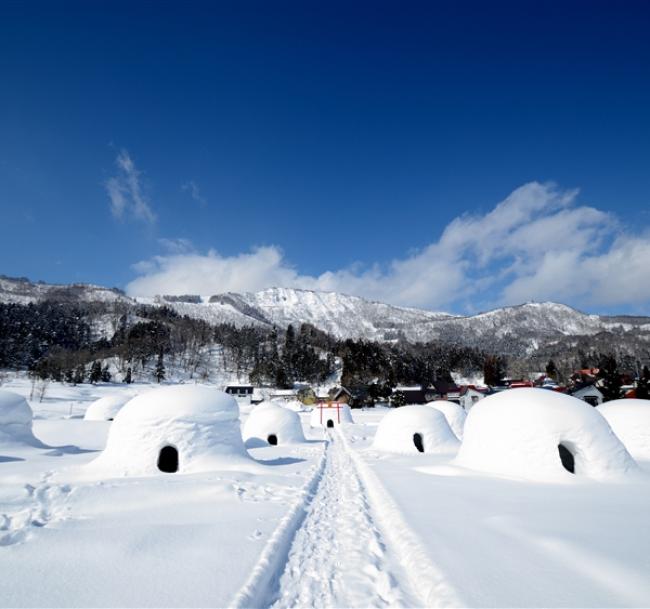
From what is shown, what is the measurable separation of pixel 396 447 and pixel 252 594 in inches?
675

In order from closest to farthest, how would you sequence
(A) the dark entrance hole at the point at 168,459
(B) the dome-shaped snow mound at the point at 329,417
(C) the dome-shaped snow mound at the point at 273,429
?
(A) the dark entrance hole at the point at 168,459
(C) the dome-shaped snow mound at the point at 273,429
(B) the dome-shaped snow mound at the point at 329,417

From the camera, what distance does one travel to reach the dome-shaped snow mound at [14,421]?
59.0ft

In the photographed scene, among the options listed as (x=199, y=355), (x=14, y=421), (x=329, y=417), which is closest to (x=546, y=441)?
(x=14, y=421)

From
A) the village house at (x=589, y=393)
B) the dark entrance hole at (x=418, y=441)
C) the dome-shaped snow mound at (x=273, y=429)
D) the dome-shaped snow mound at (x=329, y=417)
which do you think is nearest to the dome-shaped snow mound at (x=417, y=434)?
the dark entrance hole at (x=418, y=441)

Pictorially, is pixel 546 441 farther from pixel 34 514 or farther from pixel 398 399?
pixel 398 399

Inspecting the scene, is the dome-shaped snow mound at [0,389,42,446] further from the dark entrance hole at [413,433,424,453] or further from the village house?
the village house

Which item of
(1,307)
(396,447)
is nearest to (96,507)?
(396,447)

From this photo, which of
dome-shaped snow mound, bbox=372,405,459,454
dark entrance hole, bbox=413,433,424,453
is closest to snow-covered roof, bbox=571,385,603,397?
dome-shaped snow mound, bbox=372,405,459,454

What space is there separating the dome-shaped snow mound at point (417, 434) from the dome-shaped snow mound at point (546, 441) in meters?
7.91

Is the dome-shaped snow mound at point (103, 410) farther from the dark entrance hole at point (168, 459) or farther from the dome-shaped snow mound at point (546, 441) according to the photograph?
the dome-shaped snow mound at point (546, 441)

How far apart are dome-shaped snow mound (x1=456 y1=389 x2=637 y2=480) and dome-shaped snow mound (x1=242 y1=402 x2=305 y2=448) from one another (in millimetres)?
14944

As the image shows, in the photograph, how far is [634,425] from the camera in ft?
53.8

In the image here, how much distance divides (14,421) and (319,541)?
19.4m

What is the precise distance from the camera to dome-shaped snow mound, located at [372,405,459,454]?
2072cm
